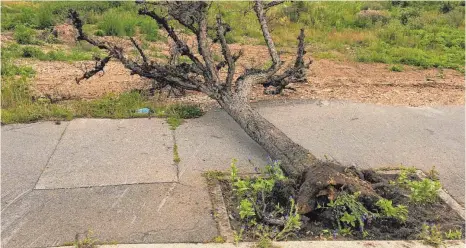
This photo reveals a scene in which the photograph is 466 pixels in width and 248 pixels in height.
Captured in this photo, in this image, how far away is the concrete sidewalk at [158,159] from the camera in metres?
3.74

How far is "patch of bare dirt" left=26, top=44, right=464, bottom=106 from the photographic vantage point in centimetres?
695

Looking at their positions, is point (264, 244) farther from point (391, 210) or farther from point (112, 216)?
point (112, 216)

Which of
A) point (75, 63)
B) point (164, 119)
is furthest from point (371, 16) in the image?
point (164, 119)

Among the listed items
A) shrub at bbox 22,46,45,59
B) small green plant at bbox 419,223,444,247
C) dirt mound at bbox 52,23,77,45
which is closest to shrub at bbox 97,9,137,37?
dirt mound at bbox 52,23,77,45

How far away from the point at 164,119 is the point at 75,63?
295cm

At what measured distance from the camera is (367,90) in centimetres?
748

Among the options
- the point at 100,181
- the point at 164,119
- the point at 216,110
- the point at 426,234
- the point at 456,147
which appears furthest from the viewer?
the point at 216,110

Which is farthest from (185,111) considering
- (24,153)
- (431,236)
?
(431,236)

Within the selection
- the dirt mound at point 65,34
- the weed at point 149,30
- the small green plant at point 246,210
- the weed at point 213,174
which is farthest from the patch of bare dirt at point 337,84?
the small green plant at point 246,210

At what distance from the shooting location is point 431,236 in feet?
12.1

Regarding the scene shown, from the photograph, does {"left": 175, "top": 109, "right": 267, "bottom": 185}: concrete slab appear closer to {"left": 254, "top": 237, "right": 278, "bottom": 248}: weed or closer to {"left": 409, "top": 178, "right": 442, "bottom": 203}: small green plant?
{"left": 254, "top": 237, "right": 278, "bottom": 248}: weed

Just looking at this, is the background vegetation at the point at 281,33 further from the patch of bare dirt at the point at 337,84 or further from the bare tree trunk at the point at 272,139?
the bare tree trunk at the point at 272,139

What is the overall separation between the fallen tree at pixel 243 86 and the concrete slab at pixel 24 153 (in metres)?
0.88

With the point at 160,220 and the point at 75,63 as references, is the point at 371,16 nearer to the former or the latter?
the point at 75,63
